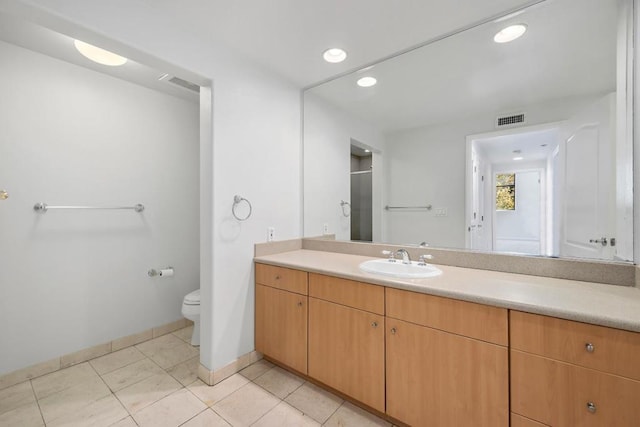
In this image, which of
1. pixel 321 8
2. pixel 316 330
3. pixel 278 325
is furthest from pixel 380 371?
pixel 321 8

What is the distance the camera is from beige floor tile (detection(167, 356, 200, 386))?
5.94 ft

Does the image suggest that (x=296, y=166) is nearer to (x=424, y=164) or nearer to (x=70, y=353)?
Result: (x=424, y=164)

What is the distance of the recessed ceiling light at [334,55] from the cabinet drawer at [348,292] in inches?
63.6

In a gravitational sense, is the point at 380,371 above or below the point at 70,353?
above

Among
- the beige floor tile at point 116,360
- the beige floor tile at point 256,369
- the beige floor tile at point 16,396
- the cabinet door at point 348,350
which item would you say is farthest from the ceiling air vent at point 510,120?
the beige floor tile at point 16,396

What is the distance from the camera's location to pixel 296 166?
2.44 meters

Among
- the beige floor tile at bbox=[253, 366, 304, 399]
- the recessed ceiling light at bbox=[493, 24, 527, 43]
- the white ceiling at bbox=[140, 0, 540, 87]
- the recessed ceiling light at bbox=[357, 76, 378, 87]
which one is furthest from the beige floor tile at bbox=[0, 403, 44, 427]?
the recessed ceiling light at bbox=[493, 24, 527, 43]

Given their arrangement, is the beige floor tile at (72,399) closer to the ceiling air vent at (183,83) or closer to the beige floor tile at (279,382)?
the beige floor tile at (279,382)

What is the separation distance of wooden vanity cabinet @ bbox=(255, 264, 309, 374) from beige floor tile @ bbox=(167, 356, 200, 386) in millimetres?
469

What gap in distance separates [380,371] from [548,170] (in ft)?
4.96

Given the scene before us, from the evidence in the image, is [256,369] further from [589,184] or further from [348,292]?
[589,184]

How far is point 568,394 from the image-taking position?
0.94 metres

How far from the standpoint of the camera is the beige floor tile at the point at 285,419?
4.68ft

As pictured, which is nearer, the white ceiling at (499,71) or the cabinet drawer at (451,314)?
the cabinet drawer at (451,314)
